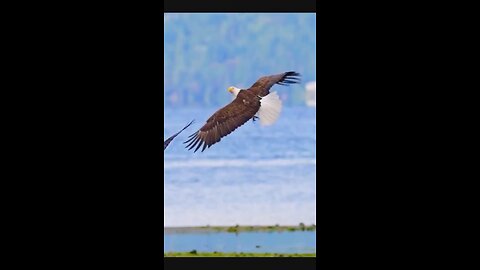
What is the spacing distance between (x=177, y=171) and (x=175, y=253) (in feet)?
1.15

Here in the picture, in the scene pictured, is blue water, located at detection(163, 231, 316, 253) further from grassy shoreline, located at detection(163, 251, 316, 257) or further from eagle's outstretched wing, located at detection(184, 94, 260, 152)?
eagle's outstretched wing, located at detection(184, 94, 260, 152)

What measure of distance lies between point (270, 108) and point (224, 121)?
0.20 metres

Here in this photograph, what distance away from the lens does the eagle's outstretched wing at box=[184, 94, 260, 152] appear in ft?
12.1

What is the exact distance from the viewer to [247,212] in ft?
12.8

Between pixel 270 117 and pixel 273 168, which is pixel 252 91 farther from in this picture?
pixel 273 168

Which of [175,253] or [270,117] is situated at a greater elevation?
[270,117]

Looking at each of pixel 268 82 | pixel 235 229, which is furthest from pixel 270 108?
pixel 235 229

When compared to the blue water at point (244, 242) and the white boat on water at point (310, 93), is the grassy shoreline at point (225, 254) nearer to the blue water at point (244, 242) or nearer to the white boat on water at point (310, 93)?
the blue water at point (244, 242)

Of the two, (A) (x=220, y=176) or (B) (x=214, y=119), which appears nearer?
(B) (x=214, y=119)

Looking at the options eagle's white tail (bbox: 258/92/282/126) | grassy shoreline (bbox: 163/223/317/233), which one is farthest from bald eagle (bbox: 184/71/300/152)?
grassy shoreline (bbox: 163/223/317/233)

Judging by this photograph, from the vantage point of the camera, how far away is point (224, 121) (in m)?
3.71
